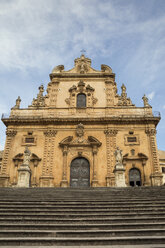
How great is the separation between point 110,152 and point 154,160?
12.4 ft

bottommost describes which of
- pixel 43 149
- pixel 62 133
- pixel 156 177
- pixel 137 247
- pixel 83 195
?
pixel 137 247

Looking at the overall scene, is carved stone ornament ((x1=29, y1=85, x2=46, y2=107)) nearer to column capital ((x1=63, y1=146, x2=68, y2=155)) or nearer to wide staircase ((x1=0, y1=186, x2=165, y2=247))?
column capital ((x1=63, y1=146, x2=68, y2=155))

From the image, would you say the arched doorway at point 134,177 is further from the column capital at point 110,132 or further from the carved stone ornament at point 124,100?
the carved stone ornament at point 124,100

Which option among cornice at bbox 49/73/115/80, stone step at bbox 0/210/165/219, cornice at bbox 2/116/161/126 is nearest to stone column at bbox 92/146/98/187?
cornice at bbox 2/116/161/126

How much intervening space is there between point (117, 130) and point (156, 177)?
5233 mm

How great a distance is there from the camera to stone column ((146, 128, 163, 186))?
18.3 metres

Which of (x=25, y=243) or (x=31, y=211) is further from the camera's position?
(x=31, y=211)

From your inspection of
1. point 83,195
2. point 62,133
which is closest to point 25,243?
point 83,195

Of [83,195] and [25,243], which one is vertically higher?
[83,195]

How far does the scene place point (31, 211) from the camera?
7.77m

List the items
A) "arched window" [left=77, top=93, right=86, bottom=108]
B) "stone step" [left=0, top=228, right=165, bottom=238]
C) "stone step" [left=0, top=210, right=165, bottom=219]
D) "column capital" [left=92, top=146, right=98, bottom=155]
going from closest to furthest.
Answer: "stone step" [left=0, top=228, right=165, bottom=238] → "stone step" [left=0, top=210, right=165, bottom=219] → "column capital" [left=92, top=146, right=98, bottom=155] → "arched window" [left=77, top=93, right=86, bottom=108]

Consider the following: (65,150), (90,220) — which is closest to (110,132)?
(65,150)

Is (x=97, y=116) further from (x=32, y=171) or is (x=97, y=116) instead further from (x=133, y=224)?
(x=133, y=224)

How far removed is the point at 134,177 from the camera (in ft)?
61.7
